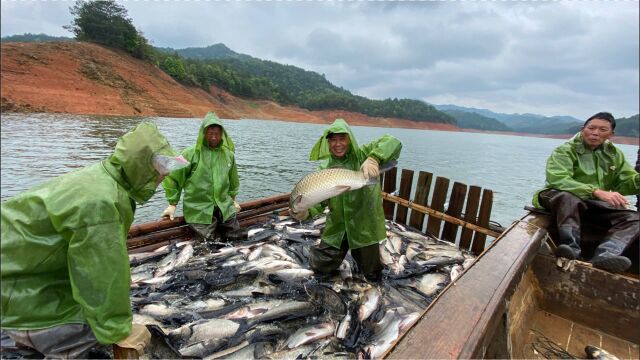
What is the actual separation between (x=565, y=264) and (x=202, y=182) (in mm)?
5172

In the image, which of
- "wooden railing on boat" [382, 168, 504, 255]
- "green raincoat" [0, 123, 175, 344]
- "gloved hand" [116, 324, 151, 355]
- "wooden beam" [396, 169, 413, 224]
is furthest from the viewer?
"wooden beam" [396, 169, 413, 224]

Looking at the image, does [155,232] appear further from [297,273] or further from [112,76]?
[112,76]

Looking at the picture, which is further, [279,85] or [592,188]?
[279,85]

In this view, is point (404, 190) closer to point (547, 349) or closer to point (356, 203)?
point (356, 203)

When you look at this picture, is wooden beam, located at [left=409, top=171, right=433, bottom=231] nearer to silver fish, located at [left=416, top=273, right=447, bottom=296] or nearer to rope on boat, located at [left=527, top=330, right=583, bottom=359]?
silver fish, located at [left=416, top=273, right=447, bottom=296]

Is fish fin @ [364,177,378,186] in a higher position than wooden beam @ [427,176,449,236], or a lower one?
higher

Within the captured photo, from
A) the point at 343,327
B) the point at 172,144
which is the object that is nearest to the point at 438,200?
the point at 343,327

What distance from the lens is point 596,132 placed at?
4.45 meters

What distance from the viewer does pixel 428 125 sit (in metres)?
101

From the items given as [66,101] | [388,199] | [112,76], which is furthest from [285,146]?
[388,199]

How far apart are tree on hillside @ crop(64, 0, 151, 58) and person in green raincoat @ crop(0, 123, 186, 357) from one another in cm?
556

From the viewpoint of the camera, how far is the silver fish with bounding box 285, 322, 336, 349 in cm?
332

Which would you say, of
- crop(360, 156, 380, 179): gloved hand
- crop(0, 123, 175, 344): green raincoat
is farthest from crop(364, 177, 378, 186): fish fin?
crop(0, 123, 175, 344): green raincoat

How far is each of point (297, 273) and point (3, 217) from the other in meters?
3.14
